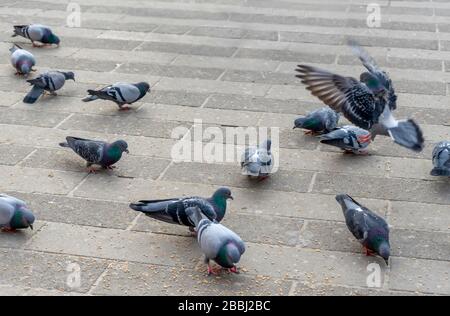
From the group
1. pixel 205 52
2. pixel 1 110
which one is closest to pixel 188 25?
pixel 205 52

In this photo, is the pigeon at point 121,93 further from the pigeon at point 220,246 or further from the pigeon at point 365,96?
the pigeon at point 220,246

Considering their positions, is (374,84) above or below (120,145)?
above

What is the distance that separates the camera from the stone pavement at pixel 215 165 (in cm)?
472

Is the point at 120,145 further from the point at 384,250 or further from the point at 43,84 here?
the point at 384,250

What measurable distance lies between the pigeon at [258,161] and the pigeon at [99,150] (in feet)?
2.92

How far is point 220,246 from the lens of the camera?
4551 millimetres

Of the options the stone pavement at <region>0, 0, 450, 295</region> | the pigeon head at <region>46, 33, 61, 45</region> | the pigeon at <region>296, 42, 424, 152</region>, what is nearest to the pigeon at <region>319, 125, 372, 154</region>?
the stone pavement at <region>0, 0, 450, 295</region>

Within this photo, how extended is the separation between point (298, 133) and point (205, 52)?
2.47 m

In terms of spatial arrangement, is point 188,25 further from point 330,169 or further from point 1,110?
point 330,169

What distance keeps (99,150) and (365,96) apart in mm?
1929

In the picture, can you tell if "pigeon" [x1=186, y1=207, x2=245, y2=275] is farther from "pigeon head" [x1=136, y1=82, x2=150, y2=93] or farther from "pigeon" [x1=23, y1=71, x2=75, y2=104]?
"pigeon" [x1=23, y1=71, x2=75, y2=104]

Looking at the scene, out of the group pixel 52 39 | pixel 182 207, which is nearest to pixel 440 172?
pixel 182 207

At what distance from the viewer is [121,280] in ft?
15.2

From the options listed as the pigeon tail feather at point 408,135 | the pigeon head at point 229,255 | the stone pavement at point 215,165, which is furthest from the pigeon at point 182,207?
the pigeon tail feather at point 408,135
